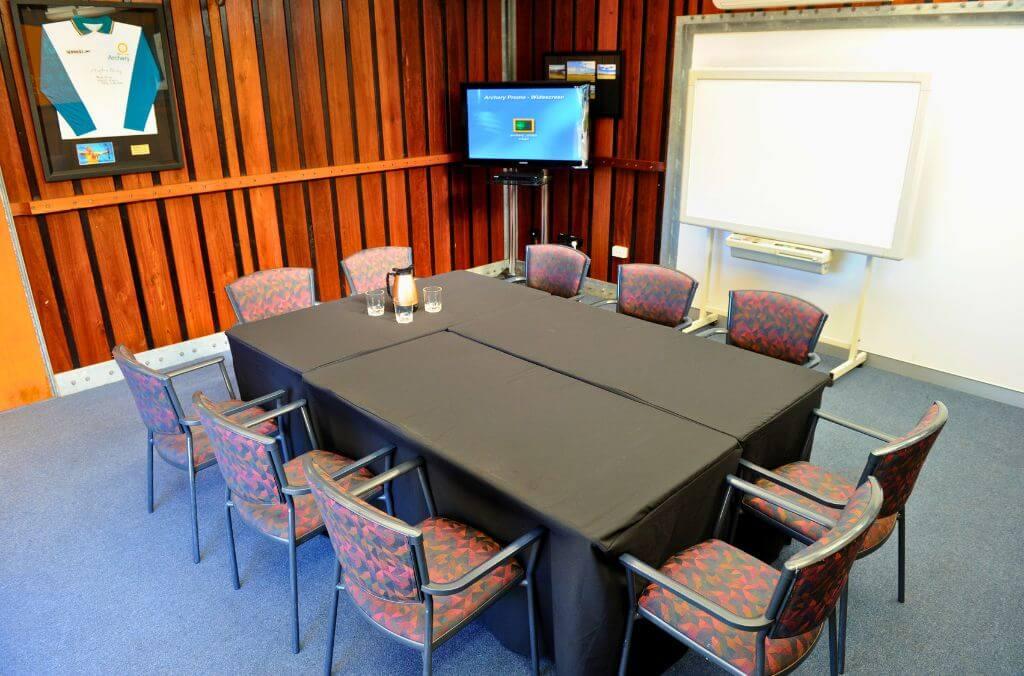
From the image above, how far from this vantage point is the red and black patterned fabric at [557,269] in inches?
172

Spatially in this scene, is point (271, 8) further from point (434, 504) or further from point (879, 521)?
point (879, 521)

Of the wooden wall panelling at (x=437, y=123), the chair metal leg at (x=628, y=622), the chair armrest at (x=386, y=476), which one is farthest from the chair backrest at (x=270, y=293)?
the chair metal leg at (x=628, y=622)

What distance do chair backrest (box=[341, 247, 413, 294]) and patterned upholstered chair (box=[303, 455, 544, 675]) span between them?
7.08 ft

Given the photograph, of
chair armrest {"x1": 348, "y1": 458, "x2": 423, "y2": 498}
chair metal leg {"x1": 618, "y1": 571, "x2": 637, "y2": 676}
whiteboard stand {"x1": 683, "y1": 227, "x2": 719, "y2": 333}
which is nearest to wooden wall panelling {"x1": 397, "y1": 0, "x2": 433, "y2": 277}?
whiteboard stand {"x1": 683, "y1": 227, "x2": 719, "y2": 333}

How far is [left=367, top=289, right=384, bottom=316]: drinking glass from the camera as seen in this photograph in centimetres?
359

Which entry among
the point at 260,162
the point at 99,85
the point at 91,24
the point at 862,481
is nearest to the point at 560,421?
the point at 862,481

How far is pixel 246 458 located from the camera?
2.32 m

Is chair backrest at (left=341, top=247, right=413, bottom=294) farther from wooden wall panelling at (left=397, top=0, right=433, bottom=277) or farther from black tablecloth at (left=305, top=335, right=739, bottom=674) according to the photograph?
wooden wall panelling at (left=397, top=0, right=433, bottom=277)

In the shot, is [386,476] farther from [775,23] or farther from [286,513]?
[775,23]

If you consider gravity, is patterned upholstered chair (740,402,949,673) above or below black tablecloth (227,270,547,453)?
below

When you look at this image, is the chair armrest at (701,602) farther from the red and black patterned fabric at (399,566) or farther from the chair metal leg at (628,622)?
the red and black patterned fabric at (399,566)

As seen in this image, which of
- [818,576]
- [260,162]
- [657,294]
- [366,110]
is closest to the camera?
[818,576]

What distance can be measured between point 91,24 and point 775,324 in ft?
13.6

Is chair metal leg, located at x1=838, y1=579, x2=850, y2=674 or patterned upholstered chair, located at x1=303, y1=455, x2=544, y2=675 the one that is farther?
chair metal leg, located at x1=838, y1=579, x2=850, y2=674
